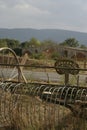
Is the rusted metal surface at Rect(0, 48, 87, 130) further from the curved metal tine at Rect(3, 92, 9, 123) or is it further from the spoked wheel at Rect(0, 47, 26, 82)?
the spoked wheel at Rect(0, 47, 26, 82)

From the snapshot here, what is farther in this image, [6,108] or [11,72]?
[11,72]

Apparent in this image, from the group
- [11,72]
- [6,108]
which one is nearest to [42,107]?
[6,108]

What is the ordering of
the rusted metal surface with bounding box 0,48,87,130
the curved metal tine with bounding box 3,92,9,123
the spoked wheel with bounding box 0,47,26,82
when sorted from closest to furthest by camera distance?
1. the rusted metal surface with bounding box 0,48,87,130
2. the curved metal tine with bounding box 3,92,9,123
3. the spoked wheel with bounding box 0,47,26,82

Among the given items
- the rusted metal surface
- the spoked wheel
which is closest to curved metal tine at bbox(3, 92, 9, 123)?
the rusted metal surface

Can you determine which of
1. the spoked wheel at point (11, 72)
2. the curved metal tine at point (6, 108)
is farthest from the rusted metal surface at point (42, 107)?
the spoked wheel at point (11, 72)

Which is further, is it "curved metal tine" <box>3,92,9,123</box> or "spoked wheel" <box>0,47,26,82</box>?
"spoked wheel" <box>0,47,26,82</box>

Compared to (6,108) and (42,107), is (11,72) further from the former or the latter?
(42,107)

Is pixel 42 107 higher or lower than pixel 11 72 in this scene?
higher

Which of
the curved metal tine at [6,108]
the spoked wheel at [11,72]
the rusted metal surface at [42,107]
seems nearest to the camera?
the rusted metal surface at [42,107]

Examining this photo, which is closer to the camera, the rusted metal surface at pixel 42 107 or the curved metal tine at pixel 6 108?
the rusted metal surface at pixel 42 107

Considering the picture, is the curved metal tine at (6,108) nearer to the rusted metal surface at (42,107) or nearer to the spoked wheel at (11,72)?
the rusted metal surface at (42,107)

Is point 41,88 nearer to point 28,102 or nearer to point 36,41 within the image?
point 28,102

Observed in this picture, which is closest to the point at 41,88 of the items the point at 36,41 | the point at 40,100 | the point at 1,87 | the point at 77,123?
the point at 40,100

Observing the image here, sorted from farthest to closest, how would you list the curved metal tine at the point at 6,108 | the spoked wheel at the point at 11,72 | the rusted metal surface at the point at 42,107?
the spoked wheel at the point at 11,72 → the curved metal tine at the point at 6,108 → the rusted metal surface at the point at 42,107
